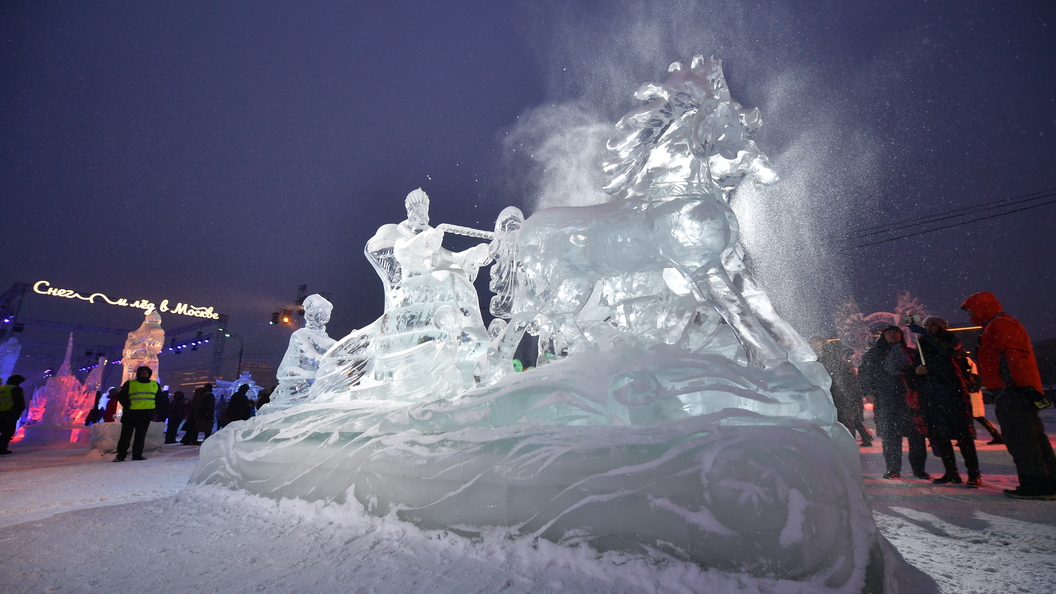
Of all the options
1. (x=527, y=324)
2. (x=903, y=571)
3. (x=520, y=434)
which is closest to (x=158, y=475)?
(x=527, y=324)

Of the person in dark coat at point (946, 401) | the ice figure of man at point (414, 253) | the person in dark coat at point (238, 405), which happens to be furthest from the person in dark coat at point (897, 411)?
the person in dark coat at point (238, 405)

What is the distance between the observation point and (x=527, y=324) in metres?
3.29

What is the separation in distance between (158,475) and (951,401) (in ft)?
Answer: 24.3

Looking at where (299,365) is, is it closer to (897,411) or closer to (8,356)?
(897,411)

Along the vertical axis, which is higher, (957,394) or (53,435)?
(957,394)

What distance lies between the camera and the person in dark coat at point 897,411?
3924 mm

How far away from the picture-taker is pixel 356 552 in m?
1.99

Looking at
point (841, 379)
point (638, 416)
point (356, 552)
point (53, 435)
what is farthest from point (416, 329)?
point (53, 435)

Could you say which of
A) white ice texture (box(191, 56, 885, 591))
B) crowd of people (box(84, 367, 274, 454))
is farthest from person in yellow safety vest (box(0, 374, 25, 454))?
white ice texture (box(191, 56, 885, 591))

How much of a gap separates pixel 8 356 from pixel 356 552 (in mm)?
18866

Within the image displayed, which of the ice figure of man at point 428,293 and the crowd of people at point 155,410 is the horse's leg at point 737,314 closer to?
the ice figure of man at point 428,293

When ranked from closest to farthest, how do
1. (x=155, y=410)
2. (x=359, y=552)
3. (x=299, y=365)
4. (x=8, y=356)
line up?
(x=359, y=552) → (x=299, y=365) → (x=155, y=410) → (x=8, y=356)

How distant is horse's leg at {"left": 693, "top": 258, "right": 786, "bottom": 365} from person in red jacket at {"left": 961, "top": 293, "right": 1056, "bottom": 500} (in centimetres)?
219

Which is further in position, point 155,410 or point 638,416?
point 155,410
